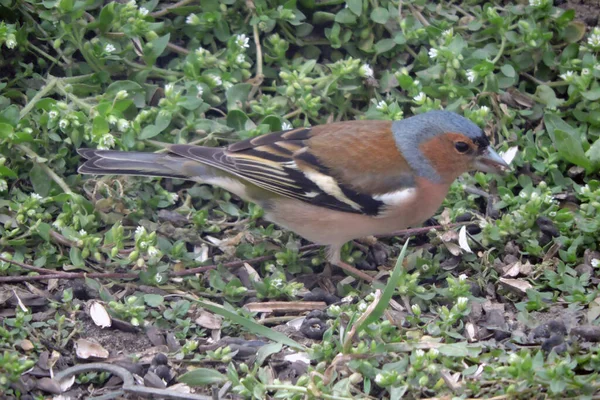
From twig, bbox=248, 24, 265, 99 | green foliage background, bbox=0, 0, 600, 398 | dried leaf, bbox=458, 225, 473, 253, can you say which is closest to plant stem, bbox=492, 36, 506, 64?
green foliage background, bbox=0, 0, 600, 398

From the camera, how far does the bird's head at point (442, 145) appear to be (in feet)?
15.0

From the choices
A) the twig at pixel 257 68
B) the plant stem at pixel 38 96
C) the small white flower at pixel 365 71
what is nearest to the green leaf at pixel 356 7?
the small white flower at pixel 365 71

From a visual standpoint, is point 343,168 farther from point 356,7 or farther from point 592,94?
point 592,94

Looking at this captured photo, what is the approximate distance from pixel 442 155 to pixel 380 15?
129cm

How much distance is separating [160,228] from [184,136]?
25.3 inches

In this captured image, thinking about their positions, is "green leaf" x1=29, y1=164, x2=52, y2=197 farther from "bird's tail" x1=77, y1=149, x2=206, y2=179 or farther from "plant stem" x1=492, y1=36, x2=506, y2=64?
"plant stem" x1=492, y1=36, x2=506, y2=64

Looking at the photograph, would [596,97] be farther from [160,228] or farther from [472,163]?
[160,228]

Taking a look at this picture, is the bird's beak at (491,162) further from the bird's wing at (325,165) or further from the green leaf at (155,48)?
the green leaf at (155,48)

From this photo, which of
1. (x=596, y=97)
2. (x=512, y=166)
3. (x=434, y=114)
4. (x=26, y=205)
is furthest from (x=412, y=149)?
(x=26, y=205)

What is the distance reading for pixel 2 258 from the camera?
4.21m

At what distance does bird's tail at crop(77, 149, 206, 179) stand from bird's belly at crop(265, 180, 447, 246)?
1.76 ft

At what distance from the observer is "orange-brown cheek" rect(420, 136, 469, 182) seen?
15.1 feet

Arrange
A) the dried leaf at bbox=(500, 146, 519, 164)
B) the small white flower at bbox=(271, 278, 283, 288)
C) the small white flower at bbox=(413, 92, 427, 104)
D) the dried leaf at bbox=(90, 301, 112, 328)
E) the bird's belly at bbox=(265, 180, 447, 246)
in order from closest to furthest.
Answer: the dried leaf at bbox=(90, 301, 112, 328)
the small white flower at bbox=(271, 278, 283, 288)
the bird's belly at bbox=(265, 180, 447, 246)
the dried leaf at bbox=(500, 146, 519, 164)
the small white flower at bbox=(413, 92, 427, 104)

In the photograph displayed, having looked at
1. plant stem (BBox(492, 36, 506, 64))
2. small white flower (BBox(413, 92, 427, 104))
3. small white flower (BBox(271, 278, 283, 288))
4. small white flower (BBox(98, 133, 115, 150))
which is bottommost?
small white flower (BBox(271, 278, 283, 288))
